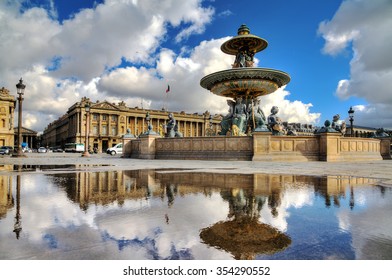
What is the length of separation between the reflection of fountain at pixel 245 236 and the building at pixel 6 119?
288 feet

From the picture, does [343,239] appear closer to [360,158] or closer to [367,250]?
[367,250]

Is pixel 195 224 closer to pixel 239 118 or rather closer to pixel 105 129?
pixel 239 118

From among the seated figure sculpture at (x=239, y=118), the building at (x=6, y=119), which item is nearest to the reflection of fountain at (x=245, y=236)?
the seated figure sculpture at (x=239, y=118)

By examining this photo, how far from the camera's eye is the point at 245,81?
2103 cm

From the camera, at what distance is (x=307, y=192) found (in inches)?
239

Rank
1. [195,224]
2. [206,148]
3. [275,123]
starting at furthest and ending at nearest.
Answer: [275,123] < [206,148] < [195,224]

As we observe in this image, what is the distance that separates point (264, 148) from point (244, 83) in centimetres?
555

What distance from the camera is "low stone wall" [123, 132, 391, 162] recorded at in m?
18.2

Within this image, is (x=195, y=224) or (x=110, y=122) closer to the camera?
(x=195, y=224)

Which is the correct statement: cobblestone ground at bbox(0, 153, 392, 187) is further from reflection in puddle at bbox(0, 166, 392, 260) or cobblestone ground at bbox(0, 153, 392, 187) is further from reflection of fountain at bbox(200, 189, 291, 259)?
reflection of fountain at bbox(200, 189, 291, 259)

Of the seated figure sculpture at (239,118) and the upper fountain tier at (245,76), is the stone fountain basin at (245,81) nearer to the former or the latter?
the upper fountain tier at (245,76)

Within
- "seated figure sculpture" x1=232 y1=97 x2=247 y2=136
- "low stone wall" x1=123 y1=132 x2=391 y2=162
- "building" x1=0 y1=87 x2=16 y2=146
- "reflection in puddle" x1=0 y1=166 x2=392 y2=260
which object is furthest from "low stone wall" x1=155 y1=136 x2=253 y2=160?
"building" x1=0 y1=87 x2=16 y2=146

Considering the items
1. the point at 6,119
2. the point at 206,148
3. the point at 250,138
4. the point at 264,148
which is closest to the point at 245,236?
the point at 264,148
